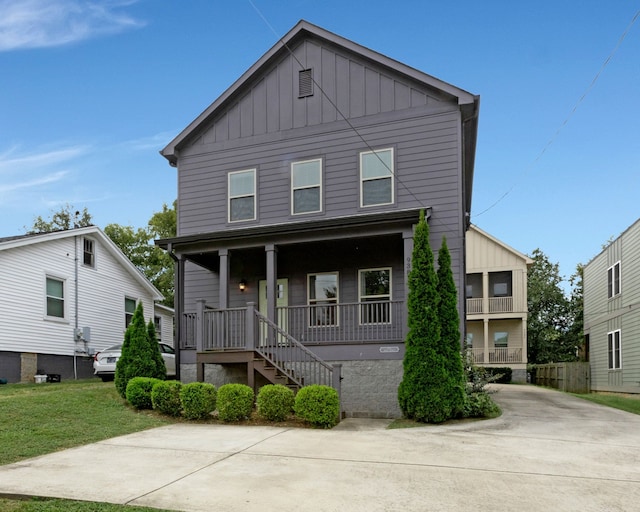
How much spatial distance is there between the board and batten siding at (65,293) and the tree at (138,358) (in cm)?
610

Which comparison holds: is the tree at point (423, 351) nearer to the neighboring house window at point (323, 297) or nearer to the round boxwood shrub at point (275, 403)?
the round boxwood shrub at point (275, 403)

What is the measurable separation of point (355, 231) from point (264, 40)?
6531 mm

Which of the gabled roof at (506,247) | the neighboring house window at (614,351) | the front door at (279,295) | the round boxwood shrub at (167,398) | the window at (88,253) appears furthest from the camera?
the gabled roof at (506,247)

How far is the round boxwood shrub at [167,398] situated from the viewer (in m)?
10.6

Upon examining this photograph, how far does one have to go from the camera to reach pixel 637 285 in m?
18.4

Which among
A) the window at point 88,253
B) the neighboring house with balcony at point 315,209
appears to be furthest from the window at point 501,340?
the window at point 88,253

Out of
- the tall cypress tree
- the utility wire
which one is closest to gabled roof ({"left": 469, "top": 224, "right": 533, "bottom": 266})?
the utility wire

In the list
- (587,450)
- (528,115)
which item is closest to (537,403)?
(587,450)

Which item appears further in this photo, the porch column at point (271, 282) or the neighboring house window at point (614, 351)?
the neighboring house window at point (614, 351)

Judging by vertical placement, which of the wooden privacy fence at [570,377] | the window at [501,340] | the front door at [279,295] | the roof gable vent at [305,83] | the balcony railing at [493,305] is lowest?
the wooden privacy fence at [570,377]

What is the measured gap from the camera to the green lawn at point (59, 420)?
25.5ft

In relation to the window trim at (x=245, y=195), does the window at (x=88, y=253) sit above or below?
below

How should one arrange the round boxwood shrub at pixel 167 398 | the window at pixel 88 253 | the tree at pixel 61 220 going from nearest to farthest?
the round boxwood shrub at pixel 167 398, the window at pixel 88 253, the tree at pixel 61 220

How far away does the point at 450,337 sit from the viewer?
10.7 m
